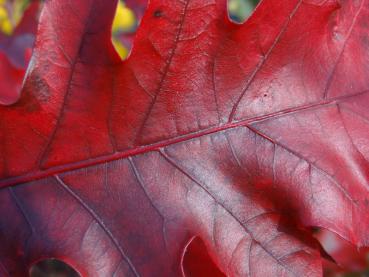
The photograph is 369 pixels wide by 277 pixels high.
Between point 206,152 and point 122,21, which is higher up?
point 122,21

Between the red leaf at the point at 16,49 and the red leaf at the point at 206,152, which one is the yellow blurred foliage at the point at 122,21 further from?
the red leaf at the point at 206,152

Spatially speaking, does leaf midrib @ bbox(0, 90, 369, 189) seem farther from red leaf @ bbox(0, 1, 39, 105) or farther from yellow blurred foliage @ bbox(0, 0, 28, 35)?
yellow blurred foliage @ bbox(0, 0, 28, 35)

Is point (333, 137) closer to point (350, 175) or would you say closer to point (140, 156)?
point (350, 175)

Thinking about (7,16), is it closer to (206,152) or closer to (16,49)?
(16,49)

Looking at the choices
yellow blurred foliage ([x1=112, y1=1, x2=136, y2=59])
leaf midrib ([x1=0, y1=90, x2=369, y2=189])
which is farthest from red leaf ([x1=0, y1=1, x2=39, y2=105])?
leaf midrib ([x1=0, y1=90, x2=369, y2=189])

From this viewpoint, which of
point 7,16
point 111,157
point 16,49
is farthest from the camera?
point 7,16

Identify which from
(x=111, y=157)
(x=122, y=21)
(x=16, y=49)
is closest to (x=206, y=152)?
(x=111, y=157)

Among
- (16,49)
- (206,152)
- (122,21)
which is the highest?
(122,21)

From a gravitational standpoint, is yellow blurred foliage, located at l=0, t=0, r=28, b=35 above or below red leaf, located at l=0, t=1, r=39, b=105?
above
